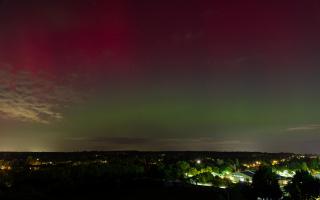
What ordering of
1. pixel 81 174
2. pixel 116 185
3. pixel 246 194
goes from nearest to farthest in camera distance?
pixel 246 194 < pixel 116 185 < pixel 81 174

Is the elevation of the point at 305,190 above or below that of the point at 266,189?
below

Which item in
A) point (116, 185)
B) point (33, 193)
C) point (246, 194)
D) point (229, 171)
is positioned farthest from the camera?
point (229, 171)

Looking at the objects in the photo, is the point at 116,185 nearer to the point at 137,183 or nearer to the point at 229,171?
the point at 137,183

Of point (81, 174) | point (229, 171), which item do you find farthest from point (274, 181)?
A: point (229, 171)

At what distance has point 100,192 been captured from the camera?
75.6 metres

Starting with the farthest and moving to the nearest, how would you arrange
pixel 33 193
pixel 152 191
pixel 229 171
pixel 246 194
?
pixel 229 171, pixel 152 191, pixel 33 193, pixel 246 194

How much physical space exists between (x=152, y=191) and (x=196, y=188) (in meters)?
8.70

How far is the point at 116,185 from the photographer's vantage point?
83.2m

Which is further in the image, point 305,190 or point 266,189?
point 305,190

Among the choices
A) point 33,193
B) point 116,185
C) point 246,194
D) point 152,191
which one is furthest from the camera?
point 116,185

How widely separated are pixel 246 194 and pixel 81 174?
50.9 meters

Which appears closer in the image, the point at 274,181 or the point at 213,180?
the point at 274,181

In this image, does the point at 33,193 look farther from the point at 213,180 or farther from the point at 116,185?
the point at 213,180

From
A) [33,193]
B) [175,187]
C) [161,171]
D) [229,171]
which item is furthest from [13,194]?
[229,171]
